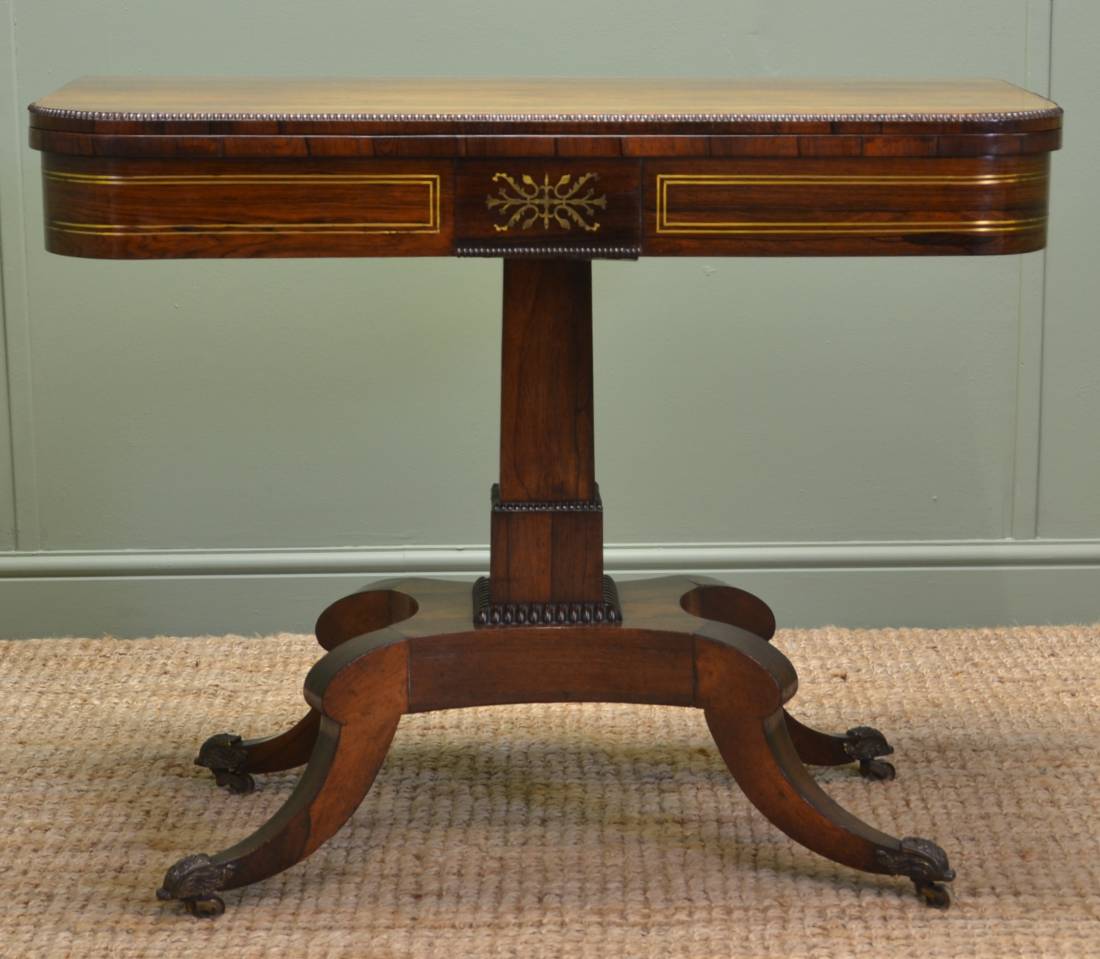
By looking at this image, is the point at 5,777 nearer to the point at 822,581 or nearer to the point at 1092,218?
the point at 822,581

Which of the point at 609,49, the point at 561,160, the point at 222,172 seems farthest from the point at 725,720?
the point at 609,49

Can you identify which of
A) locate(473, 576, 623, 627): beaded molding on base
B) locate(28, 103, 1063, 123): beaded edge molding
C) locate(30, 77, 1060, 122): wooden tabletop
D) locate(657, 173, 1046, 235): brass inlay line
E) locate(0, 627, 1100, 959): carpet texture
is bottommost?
locate(0, 627, 1100, 959): carpet texture

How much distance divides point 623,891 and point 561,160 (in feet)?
2.01

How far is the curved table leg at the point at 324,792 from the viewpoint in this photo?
54.1 inches

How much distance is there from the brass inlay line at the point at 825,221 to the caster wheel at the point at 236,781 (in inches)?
28.5

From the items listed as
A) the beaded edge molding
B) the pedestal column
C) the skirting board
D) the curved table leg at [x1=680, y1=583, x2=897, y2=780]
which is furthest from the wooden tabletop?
the skirting board

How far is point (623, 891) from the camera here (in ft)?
4.65

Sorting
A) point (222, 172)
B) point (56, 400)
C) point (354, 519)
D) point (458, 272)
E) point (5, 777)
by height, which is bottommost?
point (5, 777)

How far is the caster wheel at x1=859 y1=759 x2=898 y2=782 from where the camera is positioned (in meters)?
1.67

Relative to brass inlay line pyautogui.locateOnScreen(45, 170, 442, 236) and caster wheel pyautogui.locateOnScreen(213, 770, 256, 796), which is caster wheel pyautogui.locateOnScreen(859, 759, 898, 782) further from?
brass inlay line pyautogui.locateOnScreen(45, 170, 442, 236)

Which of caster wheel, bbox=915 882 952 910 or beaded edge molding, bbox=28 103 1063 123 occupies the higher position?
beaded edge molding, bbox=28 103 1063 123

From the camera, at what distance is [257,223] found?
4.08 feet

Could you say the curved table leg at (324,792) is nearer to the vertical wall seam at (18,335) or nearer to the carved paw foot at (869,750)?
the carved paw foot at (869,750)

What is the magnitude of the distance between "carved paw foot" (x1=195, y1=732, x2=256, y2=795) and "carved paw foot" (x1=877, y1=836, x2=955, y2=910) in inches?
24.7
